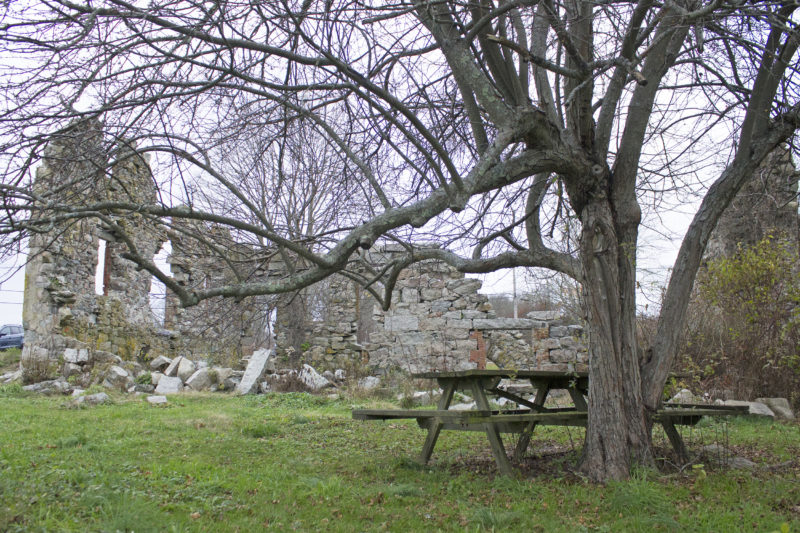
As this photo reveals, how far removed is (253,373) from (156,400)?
2.36 meters

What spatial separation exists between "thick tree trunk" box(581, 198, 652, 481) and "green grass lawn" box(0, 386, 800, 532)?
0.75ft

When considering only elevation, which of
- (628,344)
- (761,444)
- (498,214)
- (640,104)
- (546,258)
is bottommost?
(761,444)

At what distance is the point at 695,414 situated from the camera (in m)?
4.77

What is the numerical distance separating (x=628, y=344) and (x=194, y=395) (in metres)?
7.73

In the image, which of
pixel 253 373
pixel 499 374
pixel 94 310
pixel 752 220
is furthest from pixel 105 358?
pixel 752 220

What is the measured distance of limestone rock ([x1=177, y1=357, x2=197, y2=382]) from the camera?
1134 centimetres

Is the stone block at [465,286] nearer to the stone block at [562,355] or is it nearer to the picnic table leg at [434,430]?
the stone block at [562,355]

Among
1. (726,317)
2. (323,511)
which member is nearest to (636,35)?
(323,511)

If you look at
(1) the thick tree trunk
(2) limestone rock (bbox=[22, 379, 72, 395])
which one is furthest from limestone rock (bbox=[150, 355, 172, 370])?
(1) the thick tree trunk

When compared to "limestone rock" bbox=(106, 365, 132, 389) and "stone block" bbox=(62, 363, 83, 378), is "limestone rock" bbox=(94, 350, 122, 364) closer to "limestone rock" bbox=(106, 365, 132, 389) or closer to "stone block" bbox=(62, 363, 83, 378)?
"stone block" bbox=(62, 363, 83, 378)

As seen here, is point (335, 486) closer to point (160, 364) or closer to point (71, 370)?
point (71, 370)

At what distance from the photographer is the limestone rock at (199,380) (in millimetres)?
10945

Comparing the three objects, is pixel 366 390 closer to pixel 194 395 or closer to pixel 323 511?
pixel 194 395

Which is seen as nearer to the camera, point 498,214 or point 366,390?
point 498,214
